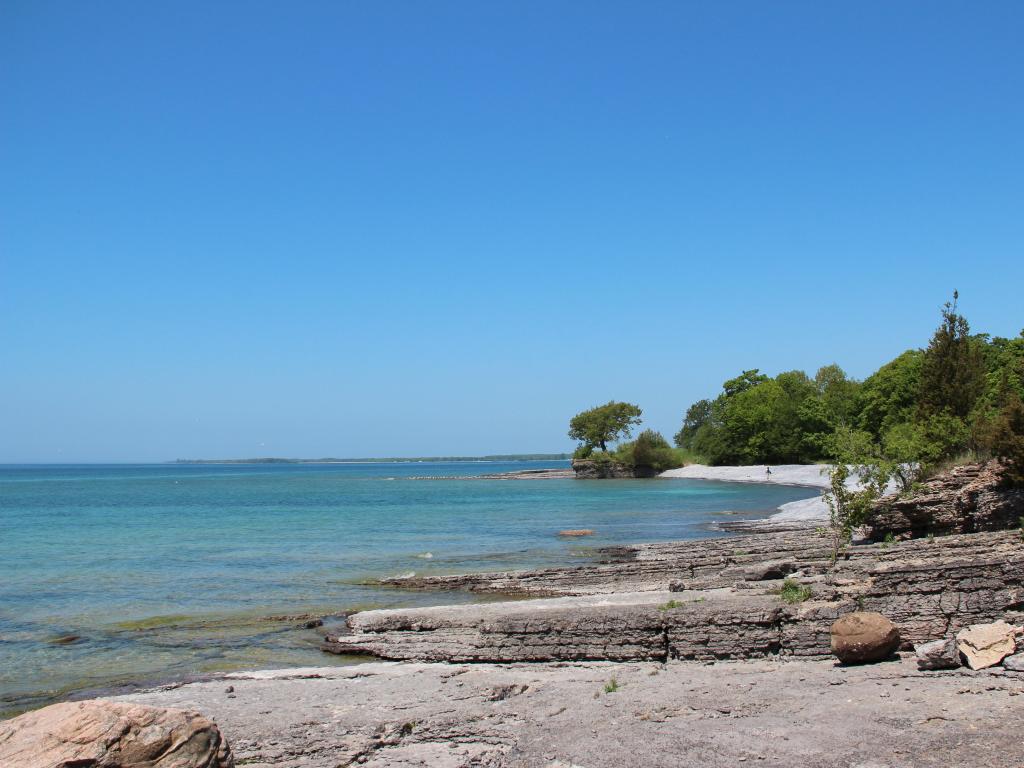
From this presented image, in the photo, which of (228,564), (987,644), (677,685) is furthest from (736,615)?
(228,564)

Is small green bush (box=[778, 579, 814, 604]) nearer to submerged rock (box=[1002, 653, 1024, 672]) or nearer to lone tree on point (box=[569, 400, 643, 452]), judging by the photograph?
submerged rock (box=[1002, 653, 1024, 672])

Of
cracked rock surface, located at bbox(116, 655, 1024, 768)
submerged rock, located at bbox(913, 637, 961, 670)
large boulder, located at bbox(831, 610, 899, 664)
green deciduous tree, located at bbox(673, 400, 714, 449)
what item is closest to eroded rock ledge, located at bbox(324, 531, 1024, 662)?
cracked rock surface, located at bbox(116, 655, 1024, 768)

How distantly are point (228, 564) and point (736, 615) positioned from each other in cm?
2365

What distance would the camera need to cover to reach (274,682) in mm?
13617

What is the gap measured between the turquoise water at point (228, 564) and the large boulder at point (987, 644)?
11.8 m

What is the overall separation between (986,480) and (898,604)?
11.4m

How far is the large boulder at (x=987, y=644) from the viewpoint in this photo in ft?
33.8

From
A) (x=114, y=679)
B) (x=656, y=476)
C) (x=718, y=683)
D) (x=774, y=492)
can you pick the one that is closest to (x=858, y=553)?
(x=718, y=683)

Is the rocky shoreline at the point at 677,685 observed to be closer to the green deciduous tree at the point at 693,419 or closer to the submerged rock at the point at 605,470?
the submerged rock at the point at 605,470

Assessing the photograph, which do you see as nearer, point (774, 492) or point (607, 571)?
point (607, 571)

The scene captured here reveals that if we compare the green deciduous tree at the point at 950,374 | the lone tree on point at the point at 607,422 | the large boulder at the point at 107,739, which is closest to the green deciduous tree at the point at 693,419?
the lone tree on point at the point at 607,422

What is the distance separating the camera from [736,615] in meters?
13.5

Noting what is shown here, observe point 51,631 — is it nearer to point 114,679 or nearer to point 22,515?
point 114,679

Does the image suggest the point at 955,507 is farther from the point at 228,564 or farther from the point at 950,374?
the point at 228,564
